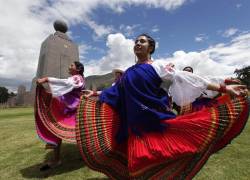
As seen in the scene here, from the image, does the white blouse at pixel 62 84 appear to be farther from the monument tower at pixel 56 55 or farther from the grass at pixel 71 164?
the monument tower at pixel 56 55

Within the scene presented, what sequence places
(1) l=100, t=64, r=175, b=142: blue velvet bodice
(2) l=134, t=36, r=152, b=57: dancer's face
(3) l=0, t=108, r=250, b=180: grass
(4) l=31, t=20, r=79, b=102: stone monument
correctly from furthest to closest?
(4) l=31, t=20, r=79, b=102: stone monument → (3) l=0, t=108, r=250, b=180: grass → (2) l=134, t=36, r=152, b=57: dancer's face → (1) l=100, t=64, r=175, b=142: blue velvet bodice

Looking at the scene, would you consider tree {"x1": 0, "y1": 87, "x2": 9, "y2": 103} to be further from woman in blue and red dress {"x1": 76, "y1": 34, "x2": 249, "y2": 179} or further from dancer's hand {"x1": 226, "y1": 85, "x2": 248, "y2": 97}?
dancer's hand {"x1": 226, "y1": 85, "x2": 248, "y2": 97}

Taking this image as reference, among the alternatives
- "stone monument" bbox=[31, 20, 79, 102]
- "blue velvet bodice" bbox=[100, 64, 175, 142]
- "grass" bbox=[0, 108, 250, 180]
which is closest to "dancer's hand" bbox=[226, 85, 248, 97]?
"blue velvet bodice" bbox=[100, 64, 175, 142]

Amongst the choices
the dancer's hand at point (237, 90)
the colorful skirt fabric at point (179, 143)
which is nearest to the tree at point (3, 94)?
the colorful skirt fabric at point (179, 143)

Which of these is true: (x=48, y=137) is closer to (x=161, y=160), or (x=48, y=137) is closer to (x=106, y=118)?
(x=106, y=118)

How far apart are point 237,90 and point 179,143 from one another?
0.80 meters

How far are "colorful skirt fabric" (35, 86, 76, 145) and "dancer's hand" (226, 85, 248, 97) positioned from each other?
9.29 feet

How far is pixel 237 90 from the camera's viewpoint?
276 cm

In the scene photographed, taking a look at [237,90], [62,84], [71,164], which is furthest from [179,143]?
[71,164]

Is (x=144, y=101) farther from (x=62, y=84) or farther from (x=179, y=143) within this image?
(x=62, y=84)

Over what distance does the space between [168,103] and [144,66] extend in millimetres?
501

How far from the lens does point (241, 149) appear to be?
221 inches

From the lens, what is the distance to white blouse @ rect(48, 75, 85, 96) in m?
4.66

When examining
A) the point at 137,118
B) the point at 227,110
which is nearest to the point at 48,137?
the point at 137,118
